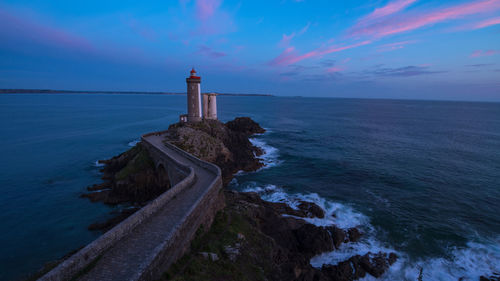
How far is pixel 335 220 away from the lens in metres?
19.3

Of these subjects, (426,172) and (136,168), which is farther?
(426,172)

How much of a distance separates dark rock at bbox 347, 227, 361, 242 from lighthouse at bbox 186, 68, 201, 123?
95.1ft

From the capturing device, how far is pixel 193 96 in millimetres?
37938

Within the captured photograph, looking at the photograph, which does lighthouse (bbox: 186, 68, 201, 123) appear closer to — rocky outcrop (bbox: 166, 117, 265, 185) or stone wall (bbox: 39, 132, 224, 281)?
rocky outcrop (bbox: 166, 117, 265, 185)

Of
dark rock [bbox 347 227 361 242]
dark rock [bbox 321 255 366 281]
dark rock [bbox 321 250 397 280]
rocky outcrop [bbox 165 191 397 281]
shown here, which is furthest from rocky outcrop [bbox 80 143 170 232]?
dark rock [bbox 347 227 361 242]

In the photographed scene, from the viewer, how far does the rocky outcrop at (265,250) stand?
35.1 ft

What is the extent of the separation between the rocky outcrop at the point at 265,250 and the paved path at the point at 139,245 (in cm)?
137

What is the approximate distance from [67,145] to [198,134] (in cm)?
2953

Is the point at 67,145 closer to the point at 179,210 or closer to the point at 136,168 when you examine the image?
the point at 136,168

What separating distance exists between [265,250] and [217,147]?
20.4m

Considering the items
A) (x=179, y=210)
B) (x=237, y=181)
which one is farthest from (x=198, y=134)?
(x=179, y=210)

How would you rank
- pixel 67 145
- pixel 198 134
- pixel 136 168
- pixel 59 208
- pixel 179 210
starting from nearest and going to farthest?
pixel 179 210
pixel 59 208
pixel 136 168
pixel 198 134
pixel 67 145

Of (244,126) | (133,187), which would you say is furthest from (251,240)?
(244,126)

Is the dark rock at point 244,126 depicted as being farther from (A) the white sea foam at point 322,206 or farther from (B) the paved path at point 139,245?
(B) the paved path at point 139,245
